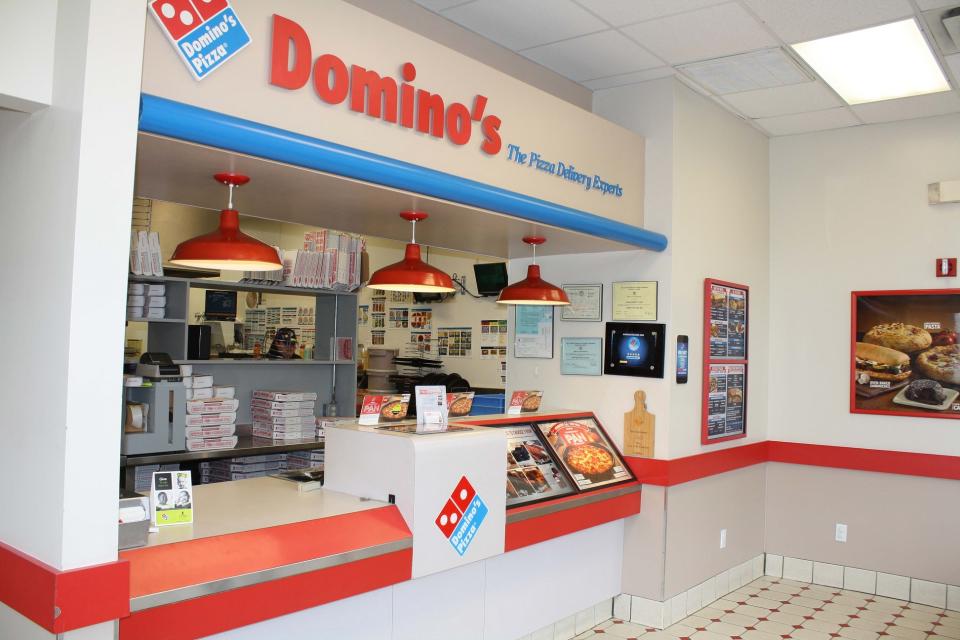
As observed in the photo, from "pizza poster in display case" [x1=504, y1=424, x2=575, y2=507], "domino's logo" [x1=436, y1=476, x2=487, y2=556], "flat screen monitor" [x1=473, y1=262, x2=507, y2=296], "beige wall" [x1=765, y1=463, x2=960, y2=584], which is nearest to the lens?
"domino's logo" [x1=436, y1=476, x2=487, y2=556]

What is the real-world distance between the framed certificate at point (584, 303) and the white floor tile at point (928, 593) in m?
3.12

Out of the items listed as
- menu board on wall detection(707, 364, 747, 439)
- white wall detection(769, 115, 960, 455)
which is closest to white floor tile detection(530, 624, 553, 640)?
menu board on wall detection(707, 364, 747, 439)

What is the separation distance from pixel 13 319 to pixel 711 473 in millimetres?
4511

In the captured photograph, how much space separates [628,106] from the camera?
5.48m

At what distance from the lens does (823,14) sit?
4191 mm

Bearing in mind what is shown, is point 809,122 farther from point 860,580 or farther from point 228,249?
point 228,249

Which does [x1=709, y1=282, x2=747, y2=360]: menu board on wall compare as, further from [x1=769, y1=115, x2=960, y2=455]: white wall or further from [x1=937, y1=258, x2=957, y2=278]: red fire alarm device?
[x1=937, y1=258, x2=957, y2=278]: red fire alarm device

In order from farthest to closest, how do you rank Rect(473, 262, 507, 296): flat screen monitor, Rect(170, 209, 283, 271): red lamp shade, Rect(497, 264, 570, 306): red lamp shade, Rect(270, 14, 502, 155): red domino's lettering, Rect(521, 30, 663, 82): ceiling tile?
Rect(473, 262, 507, 296): flat screen monitor → Rect(497, 264, 570, 306): red lamp shade → Rect(521, 30, 663, 82): ceiling tile → Rect(170, 209, 283, 271): red lamp shade → Rect(270, 14, 502, 155): red domino's lettering

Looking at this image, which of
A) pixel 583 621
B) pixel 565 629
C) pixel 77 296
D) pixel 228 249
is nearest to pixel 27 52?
pixel 77 296

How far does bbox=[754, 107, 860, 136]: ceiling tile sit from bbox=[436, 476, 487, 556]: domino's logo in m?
4.00

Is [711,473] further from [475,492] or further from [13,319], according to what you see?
[13,319]

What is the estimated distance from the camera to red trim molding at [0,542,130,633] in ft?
7.34

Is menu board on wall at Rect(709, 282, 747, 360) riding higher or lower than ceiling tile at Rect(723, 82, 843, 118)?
lower

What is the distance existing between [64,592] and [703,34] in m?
4.14
